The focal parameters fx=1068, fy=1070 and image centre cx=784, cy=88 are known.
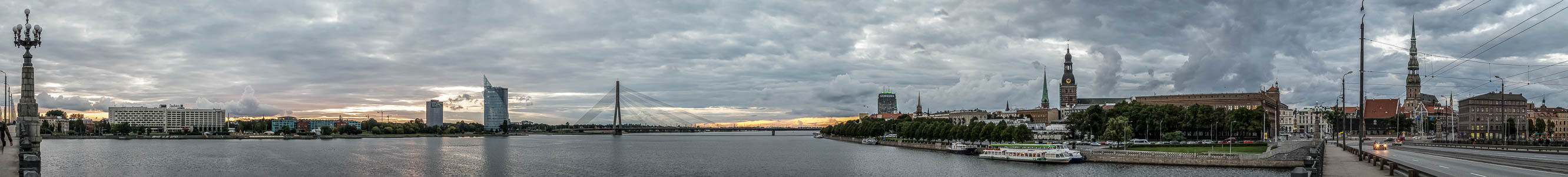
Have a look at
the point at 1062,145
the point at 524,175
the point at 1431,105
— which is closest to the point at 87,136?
the point at 524,175

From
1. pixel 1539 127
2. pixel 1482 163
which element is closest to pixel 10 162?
pixel 1482 163

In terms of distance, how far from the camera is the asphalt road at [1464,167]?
3238cm

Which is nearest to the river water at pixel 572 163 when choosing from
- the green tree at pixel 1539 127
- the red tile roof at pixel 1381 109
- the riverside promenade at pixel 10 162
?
the riverside promenade at pixel 10 162

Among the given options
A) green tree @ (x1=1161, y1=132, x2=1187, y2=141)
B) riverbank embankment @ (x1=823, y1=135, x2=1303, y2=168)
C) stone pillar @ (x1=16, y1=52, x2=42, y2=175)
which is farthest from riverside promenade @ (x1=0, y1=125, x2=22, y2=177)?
green tree @ (x1=1161, y1=132, x2=1187, y2=141)

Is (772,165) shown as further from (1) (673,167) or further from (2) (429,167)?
(2) (429,167)

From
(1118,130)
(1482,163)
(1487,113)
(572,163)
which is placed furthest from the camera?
(1487,113)

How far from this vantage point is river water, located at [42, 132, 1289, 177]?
2430 inches

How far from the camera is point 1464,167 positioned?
3759 cm

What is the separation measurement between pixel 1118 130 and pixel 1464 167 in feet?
161

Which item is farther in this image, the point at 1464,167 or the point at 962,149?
the point at 962,149

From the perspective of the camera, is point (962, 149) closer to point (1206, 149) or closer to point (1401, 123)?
point (1206, 149)

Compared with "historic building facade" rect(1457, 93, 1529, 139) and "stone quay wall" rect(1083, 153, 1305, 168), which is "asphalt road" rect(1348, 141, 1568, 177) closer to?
"stone quay wall" rect(1083, 153, 1305, 168)

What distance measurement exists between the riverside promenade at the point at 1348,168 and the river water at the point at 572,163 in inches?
132

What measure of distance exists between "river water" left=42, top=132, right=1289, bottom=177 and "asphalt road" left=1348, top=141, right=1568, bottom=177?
6.38m
